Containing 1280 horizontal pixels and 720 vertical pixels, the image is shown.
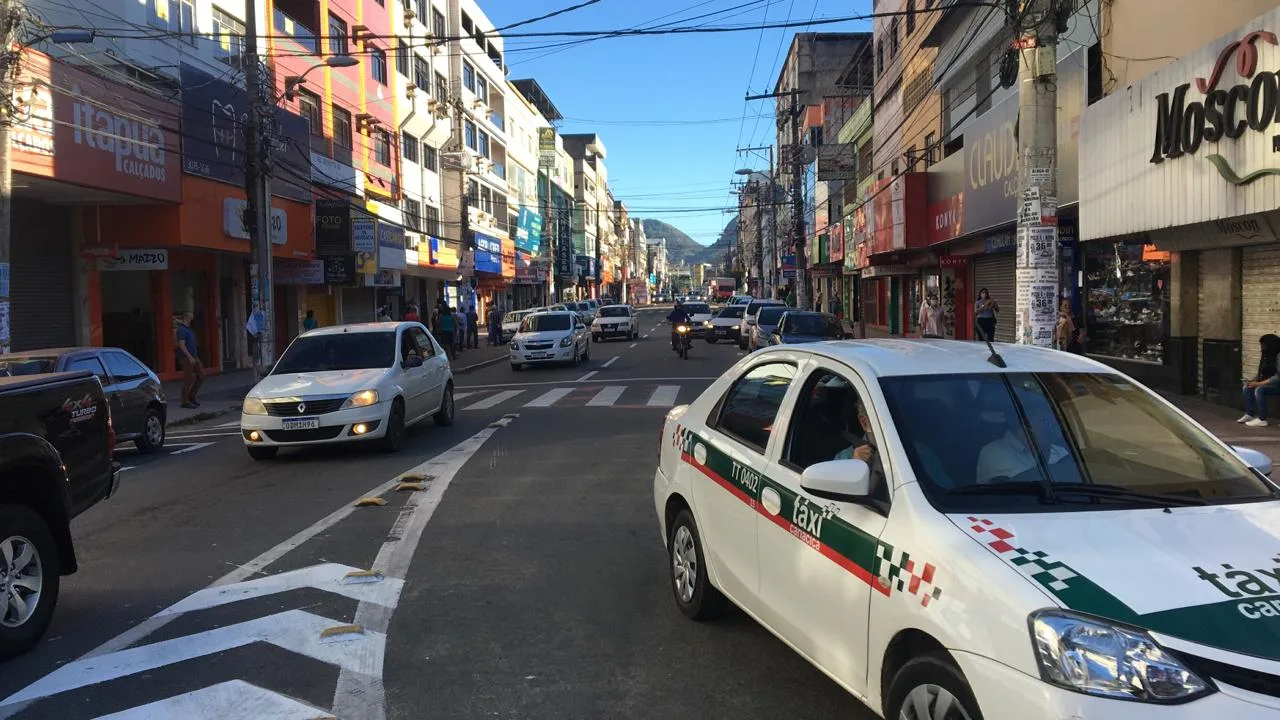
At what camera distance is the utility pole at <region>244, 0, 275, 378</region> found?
19609 millimetres

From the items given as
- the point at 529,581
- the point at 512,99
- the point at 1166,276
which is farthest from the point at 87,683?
the point at 512,99

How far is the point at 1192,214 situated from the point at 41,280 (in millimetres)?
21065

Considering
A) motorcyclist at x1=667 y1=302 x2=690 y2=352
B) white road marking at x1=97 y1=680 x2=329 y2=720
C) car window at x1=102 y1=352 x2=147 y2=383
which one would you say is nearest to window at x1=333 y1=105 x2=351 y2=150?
motorcyclist at x1=667 y1=302 x2=690 y2=352

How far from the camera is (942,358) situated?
13.6 ft

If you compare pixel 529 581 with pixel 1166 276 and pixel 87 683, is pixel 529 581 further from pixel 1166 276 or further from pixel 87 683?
pixel 1166 276

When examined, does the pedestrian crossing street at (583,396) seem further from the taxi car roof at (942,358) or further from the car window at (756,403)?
the taxi car roof at (942,358)

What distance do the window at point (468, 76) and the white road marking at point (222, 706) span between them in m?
50.3

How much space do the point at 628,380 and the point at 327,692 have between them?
16.5 m

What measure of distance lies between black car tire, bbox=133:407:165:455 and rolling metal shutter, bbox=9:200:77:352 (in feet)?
27.0

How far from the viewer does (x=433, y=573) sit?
6242 mm

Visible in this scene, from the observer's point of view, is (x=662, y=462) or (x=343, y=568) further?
(x=343, y=568)

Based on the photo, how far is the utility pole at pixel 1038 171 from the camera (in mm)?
10445

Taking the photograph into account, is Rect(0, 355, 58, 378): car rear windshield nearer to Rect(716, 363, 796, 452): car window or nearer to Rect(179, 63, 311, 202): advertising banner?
Rect(716, 363, 796, 452): car window

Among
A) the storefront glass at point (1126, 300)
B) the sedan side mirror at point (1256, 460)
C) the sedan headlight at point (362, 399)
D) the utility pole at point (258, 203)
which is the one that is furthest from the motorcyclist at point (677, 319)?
the sedan side mirror at point (1256, 460)
